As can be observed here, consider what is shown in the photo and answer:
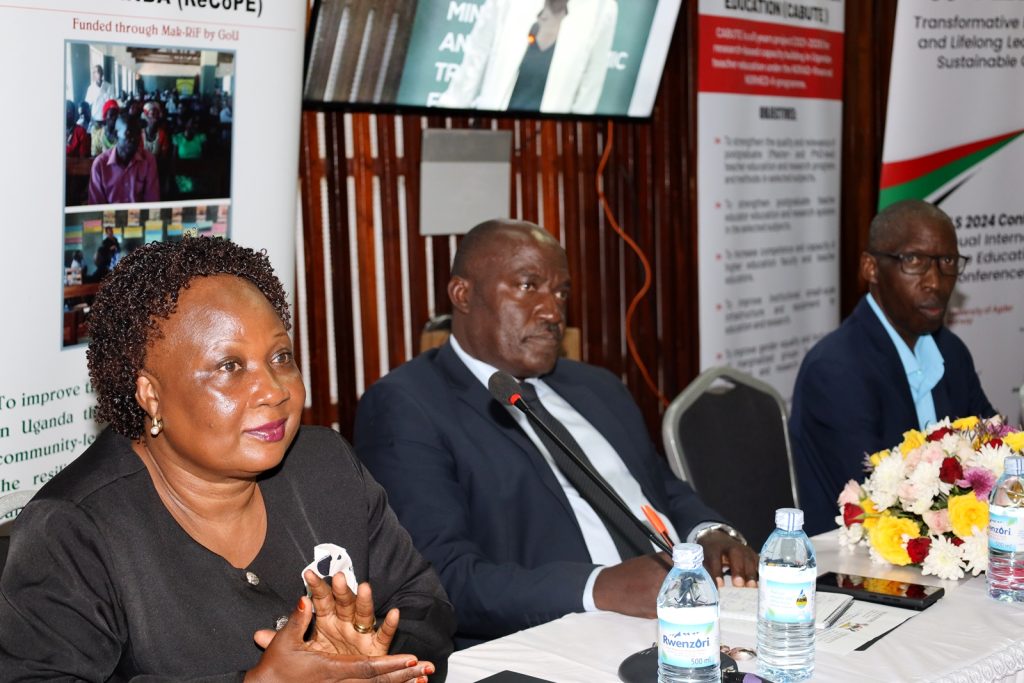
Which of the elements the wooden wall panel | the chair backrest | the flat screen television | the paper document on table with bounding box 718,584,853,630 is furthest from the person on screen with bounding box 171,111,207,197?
the paper document on table with bounding box 718,584,853,630

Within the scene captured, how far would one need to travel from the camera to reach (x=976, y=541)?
2387mm

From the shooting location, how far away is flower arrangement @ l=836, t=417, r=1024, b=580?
2.41 metres

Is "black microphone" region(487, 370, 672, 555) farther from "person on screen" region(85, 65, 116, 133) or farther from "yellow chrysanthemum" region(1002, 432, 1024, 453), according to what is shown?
"person on screen" region(85, 65, 116, 133)

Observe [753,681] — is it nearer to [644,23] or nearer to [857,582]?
[857,582]

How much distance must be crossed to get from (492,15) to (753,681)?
2809mm

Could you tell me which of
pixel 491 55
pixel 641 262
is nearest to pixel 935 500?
pixel 491 55

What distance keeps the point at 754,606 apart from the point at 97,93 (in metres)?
1.83

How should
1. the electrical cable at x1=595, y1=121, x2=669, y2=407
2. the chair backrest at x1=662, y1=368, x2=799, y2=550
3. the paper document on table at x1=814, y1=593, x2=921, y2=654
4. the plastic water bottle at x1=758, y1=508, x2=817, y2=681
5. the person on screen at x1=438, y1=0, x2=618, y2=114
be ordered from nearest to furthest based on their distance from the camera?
the plastic water bottle at x1=758, y1=508, x2=817, y2=681, the paper document on table at x1=814, y1=593, x2=921, y2=654, the chair backrest at x1=662, y1=368, x2=799, y2=550, the person on screen at x1=438, y1=0, x2=618, y2=114, the electrical cable at x1=595, y1=121, x2=669, y2=407

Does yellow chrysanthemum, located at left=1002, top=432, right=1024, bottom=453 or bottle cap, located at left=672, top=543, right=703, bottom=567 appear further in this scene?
yellow chrysanthemum, located at left=1002, top=432, right=1024, bottom=453

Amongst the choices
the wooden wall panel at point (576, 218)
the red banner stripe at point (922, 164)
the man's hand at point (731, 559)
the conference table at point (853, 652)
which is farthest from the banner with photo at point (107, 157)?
the red banner stripe at point (922, 164)

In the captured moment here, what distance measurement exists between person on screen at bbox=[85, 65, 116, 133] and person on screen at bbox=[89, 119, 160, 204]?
77mm

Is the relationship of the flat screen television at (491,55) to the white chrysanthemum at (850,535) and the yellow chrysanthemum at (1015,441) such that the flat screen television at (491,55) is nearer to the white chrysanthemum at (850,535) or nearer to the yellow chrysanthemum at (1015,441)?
the white chrysanthemum at (850,535)

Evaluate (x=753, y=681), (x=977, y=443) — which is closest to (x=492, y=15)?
(x=977, y=443)

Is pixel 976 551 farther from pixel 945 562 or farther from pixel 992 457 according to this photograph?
pixel 992 457
